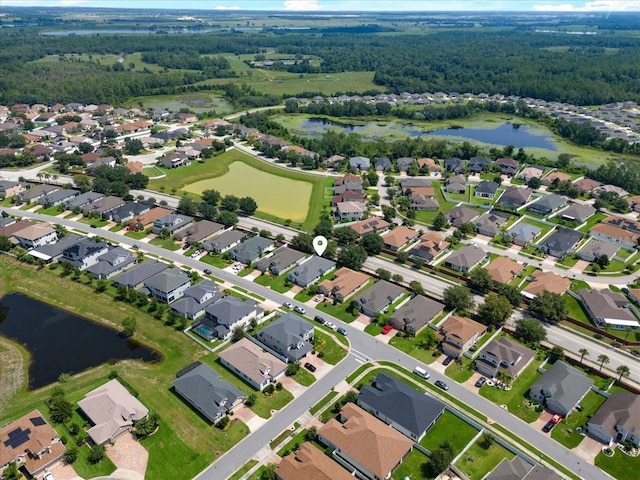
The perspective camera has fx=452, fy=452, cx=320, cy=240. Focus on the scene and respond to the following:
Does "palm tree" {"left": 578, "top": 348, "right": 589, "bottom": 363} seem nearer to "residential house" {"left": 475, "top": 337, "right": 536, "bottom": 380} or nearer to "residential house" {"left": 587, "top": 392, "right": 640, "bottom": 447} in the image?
"residential house" {"left": 475, "top": 337, "right": 536, "bottom": 380}

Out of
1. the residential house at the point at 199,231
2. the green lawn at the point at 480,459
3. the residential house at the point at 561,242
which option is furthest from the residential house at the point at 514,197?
the green lawn at the point at 480,459

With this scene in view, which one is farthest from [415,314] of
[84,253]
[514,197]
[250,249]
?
[84,253]

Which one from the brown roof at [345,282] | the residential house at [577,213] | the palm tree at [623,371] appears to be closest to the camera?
the palm tree at [623,371]

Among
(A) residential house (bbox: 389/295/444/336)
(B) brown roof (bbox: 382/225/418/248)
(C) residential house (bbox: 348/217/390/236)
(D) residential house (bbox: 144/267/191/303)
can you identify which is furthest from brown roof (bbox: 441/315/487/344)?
(D) residential house (bbox: 144/267/191/303)

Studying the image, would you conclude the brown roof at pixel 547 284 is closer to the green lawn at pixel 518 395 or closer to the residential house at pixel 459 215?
the green lawn at pixel 518 395

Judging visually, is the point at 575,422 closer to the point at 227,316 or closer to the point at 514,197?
the point at 227,316

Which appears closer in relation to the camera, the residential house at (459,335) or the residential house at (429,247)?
the residential house at (459,335)
